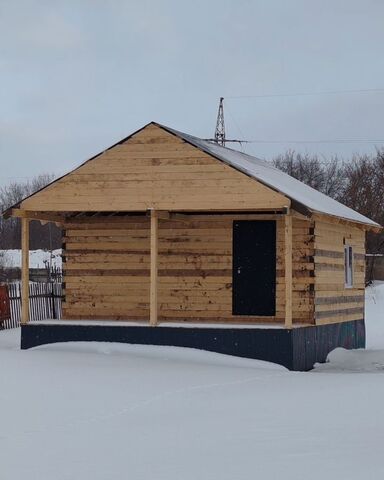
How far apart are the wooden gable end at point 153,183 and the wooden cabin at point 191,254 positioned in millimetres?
19

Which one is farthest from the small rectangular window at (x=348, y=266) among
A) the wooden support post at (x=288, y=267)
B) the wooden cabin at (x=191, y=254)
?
the wooden support post at (x=288, y=267)

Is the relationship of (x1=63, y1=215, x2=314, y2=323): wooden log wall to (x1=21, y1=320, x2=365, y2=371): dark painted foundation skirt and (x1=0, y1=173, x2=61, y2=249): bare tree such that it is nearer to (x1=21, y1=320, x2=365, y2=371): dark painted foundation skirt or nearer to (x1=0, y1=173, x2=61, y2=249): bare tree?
(x1=21, y1=320, x2=365, y2=371): dark painted foundation skirt

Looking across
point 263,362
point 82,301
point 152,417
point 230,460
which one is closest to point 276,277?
point 263,362

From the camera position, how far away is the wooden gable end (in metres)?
17.9

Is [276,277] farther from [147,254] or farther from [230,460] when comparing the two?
[230,460]

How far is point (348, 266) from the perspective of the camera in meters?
22.8

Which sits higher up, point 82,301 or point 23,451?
point 82,301

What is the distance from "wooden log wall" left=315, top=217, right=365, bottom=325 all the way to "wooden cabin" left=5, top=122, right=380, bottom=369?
0.05m

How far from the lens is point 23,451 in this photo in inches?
383

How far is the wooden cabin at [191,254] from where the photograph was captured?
18.0 meters

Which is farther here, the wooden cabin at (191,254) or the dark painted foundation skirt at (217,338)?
the wooden cabin at (191,254)

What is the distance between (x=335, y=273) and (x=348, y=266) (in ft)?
5.75

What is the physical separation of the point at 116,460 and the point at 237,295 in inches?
420

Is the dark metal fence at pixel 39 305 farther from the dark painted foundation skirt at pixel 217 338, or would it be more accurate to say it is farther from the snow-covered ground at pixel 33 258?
the snow-covered ground at pixel 33 258
